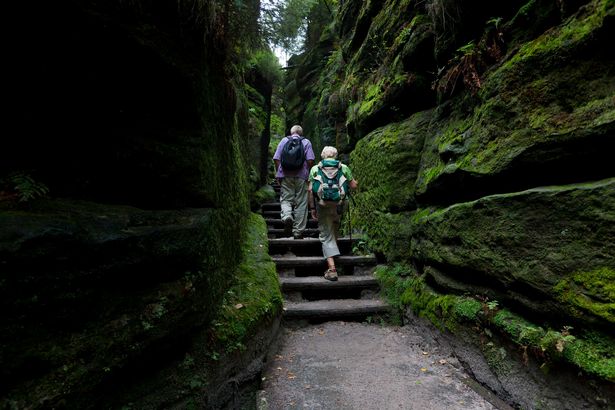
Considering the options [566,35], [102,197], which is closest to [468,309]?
[566,35]

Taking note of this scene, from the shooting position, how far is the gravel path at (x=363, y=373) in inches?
116

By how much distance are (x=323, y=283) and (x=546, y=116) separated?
12.0 feet

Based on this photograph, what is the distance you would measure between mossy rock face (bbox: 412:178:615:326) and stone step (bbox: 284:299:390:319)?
1514 millimetres

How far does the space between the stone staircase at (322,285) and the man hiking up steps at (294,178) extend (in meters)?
0.62

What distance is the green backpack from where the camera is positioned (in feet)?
18.6

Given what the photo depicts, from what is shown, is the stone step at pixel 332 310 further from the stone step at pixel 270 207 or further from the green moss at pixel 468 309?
the stone step at pixel 270 207

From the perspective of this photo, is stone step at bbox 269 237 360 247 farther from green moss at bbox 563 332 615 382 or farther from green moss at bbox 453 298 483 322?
green moss at bbox 563 332 615 382

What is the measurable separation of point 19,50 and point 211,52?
1638 millimetres

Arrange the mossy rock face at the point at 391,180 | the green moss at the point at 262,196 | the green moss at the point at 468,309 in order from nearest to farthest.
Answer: the green moss at the point at 468,309 < the mossy rock face at the point at 391,180 < the green moss at the point at 262,196

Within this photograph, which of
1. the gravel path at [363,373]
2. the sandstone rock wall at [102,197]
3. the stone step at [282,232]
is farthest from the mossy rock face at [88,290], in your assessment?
the stone step at [282,232]

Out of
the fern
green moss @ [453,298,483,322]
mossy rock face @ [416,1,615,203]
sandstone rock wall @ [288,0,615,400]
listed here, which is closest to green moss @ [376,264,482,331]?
green moss @ [453,298,483,322]

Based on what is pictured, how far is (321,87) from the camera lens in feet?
41.0

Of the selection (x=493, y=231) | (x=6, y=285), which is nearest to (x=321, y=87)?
(x=493, y=231)

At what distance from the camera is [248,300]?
11.8 feet
